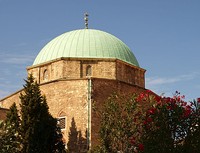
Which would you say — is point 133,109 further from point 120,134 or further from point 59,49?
point 59,49

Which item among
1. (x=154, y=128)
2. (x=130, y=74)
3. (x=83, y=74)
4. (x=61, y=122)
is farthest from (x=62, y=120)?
(x=154, y=128)

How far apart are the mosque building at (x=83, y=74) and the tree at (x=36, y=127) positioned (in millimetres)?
1583

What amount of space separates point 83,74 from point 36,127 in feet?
15.2

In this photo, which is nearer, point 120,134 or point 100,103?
point 120,134

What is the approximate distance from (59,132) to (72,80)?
2.64 m

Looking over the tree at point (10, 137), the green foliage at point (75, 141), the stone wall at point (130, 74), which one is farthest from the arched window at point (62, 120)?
the stone wall at point (130, 74)

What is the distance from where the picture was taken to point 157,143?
34.0 ft

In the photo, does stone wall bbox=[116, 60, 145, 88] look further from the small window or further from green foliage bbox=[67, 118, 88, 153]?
green foliage bbox=[67, 118, 88, 153]

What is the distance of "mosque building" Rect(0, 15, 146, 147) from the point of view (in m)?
16.7

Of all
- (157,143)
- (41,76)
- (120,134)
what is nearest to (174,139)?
(157,143)

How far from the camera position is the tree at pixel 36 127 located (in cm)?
1426

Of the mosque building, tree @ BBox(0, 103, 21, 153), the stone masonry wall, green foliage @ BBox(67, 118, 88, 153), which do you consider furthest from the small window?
tree @ BBox(0, 103, 21, 153)

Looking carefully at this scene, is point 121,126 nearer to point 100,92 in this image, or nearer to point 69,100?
point 100,92

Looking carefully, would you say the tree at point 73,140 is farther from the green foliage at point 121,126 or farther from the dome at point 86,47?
the dome at point 86,47
